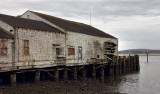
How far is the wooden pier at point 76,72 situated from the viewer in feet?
68.1

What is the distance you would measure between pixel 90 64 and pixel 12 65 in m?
12.8

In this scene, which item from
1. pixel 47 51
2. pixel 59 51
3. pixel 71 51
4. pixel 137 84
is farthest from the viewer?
pixel 71 51

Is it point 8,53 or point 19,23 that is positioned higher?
point 19,23

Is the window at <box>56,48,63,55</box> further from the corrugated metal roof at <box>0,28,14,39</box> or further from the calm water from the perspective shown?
the calm water

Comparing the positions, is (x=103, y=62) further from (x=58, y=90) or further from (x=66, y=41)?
(x=58, y=90)

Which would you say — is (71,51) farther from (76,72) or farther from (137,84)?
(137,84)

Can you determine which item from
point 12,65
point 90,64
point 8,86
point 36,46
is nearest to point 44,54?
point 36,46

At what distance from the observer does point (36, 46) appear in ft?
74.1

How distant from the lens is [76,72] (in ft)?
86.8

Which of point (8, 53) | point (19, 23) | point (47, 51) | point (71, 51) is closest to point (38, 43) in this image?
point (47, 51)

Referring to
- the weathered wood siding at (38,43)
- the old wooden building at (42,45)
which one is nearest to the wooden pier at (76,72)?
the old wooden building at (42,45)

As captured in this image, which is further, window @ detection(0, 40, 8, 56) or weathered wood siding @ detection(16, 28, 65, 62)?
weathered wood siding @ detection(16, 28, 65, 62)

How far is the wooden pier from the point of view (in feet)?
68.1

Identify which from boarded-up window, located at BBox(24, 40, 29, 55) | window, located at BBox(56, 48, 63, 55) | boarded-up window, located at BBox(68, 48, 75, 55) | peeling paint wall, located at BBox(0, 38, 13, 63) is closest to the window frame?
boarded-up window, located at BBox(24, 40, 29, 55)
